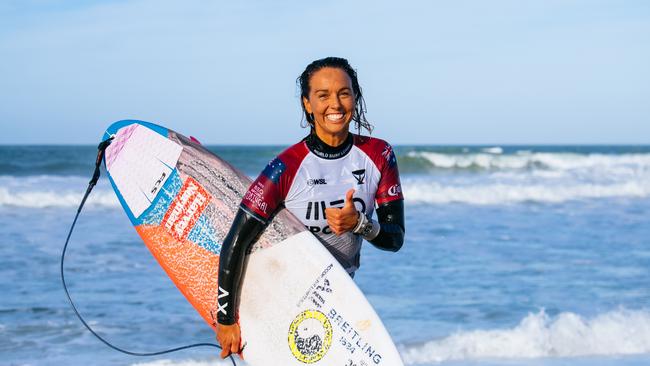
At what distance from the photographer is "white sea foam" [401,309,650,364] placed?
512 cm

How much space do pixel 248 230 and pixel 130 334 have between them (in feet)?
10.8

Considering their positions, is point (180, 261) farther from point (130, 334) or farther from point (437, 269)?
point (437, 269)

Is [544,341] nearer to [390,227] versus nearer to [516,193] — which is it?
[390,227]

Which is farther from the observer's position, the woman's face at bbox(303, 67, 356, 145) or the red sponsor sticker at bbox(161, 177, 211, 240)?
the red sponsor sticker at bbox(161, 177, 211, 240)

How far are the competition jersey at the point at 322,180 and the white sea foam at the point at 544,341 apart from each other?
258 cm

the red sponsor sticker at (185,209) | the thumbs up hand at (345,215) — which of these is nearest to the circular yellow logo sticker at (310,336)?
the thumbs up hand at (345,215)

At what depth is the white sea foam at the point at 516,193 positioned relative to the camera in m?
16.1

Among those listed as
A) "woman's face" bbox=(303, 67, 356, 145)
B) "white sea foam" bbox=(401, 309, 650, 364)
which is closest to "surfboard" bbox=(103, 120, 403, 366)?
"woman's face" bbox=(303, 67, 356, 145)

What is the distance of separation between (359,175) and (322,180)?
0.46 ft

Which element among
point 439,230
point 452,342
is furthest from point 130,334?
point 439,230

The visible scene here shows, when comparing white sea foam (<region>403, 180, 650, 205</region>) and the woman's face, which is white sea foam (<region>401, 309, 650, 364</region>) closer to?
the woman's face

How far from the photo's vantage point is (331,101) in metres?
2.57

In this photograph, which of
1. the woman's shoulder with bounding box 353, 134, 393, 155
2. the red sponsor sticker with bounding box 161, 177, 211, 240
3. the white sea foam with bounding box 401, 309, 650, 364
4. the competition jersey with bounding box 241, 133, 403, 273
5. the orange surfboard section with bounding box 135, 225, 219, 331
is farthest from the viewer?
the white sea foam with bounding box 401, 309, 650, 364

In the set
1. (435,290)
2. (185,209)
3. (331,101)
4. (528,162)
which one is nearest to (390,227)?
(331,101)
